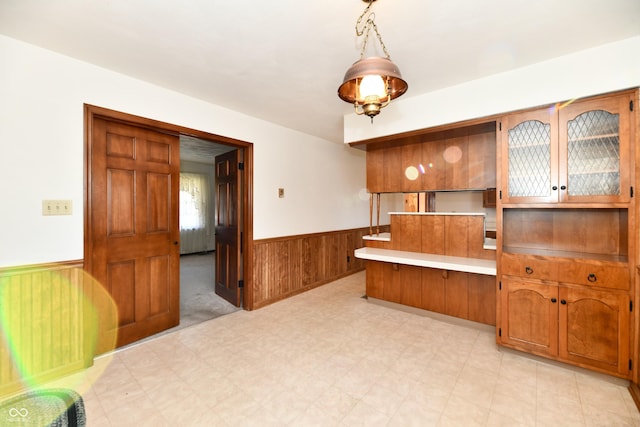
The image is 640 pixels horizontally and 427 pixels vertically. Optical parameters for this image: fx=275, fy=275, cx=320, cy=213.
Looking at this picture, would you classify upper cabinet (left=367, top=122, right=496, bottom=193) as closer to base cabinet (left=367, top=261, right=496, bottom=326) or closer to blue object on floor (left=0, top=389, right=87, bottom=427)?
base cabinet (left=367, top=261, right=496, bottom=326)


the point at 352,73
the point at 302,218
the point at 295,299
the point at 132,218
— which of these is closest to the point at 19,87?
the point at 132,218

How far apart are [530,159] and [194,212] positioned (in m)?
7.40

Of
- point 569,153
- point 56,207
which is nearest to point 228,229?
point 56,207

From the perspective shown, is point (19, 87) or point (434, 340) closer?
point (19, 87)

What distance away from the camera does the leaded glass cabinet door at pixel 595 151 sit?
2.08 meters

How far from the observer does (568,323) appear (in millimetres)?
2246

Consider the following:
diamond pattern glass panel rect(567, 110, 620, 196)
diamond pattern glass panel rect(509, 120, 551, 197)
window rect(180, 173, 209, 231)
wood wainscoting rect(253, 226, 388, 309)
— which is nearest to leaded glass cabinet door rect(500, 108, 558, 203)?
diamond pattern glass panel rect(509, 120, 551, 197)

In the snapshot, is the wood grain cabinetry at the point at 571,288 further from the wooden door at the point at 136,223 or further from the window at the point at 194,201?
the window at the point at 194,201

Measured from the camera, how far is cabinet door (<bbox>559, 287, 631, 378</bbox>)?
6.75ft

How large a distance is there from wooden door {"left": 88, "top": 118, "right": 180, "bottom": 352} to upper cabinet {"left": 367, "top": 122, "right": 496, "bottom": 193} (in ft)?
8.36


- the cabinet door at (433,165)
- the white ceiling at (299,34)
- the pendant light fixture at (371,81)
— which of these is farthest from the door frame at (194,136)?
the cabinet door at (433,165)

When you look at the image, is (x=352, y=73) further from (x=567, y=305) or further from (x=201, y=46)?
(x=567, y=305)

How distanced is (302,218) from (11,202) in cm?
309

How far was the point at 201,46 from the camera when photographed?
6.93 feet
